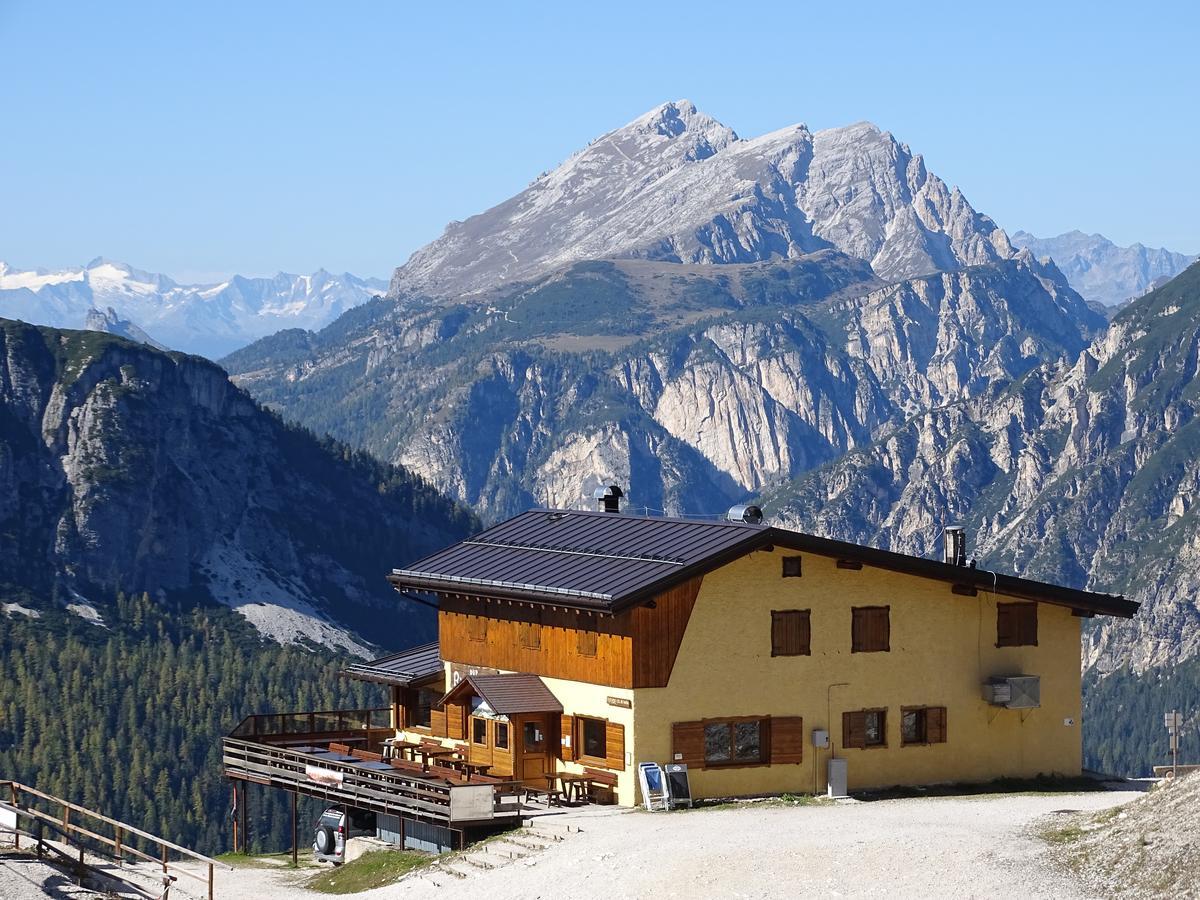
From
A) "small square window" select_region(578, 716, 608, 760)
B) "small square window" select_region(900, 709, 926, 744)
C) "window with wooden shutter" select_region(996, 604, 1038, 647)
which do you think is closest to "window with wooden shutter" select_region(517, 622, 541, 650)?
"small square window" select_region(578, 716, 608, 760)

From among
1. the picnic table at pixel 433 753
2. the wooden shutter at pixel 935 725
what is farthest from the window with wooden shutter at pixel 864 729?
the picnic table at pixel 433 753

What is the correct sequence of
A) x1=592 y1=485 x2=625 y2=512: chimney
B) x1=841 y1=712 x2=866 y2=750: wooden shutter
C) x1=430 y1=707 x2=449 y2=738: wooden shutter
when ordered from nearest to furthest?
x1=841 y1=712 x2=866 y2=750: wooden shutter
x1=430 y1=707 x2=449 y2=738: wooden shutter
x1=592 y1=485 x2=625 y2=512: chimney

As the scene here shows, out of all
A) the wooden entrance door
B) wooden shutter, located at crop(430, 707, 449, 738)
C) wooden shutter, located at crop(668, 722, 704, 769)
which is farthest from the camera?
wooden shutter, located at crop(430, 707, 449, 738)

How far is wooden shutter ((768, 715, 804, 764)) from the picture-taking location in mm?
82875

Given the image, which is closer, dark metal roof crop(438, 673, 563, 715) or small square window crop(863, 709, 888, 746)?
dark metal roof crop(438, 673, 563, 715)

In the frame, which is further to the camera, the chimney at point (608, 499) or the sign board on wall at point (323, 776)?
the chimney at point (608, 499)

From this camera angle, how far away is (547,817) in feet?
252

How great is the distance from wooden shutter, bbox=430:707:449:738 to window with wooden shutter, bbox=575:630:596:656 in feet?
32.1

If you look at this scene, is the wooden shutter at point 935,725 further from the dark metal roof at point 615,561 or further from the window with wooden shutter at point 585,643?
the window with wooden shutter at point 585,643

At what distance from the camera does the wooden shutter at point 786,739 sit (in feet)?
272

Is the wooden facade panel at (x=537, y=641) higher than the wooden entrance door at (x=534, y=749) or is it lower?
higher

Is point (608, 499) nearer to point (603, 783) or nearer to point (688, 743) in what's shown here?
point (688, 743)

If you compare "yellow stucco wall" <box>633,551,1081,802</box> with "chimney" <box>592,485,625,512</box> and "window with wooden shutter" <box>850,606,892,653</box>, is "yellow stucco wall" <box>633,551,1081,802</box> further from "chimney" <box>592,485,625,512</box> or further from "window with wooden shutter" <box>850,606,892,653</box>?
"chimney" <box>592,485,625,512</box>

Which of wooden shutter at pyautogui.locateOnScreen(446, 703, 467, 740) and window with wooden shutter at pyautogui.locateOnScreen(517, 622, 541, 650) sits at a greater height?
window with wooden shutter at pyautogui.locateOnScreen(517, 622, 541, 650)
